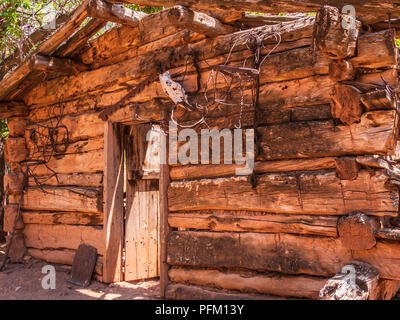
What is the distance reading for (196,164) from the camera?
16.3ft

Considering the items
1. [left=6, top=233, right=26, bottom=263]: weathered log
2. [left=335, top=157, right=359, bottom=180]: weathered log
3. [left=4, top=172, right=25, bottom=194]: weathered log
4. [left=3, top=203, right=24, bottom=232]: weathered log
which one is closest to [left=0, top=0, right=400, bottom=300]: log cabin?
[left=335, top=157, right=359, bottom=180]: weathered log

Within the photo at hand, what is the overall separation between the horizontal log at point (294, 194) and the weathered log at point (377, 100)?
567 millimetres

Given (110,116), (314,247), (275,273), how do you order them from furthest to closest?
(110,116) < (275,273) < (314,247)

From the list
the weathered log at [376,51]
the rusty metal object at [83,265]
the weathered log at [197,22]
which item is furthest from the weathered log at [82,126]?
the weathered log at [376,51]

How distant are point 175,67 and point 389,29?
2.47 metres

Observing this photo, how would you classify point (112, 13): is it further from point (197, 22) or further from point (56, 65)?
point (56, 65)

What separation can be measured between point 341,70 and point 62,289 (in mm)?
4422

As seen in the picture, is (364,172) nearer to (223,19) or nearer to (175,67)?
(223,19)

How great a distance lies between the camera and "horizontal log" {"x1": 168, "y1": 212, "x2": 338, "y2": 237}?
13.1 feet

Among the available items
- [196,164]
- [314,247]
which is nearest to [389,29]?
[314,247]

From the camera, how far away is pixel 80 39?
585 centimetres

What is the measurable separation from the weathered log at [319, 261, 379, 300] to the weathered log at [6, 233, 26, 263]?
5.53 metres

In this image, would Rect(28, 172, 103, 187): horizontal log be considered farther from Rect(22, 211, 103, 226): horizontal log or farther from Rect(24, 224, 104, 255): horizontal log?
Rect(24, 224, 104, 255): horizontal log

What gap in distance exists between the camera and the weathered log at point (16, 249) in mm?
7246
